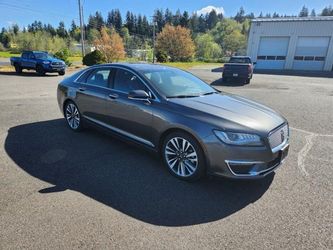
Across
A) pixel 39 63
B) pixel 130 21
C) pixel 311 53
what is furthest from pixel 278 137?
pixel 130 21

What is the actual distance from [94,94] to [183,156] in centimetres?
234

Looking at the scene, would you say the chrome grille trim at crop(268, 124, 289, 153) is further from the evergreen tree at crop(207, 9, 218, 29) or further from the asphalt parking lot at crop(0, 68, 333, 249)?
the evergreen tree at crop(207, 9, 218, 29)

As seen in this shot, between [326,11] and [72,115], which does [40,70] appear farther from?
[326,11]

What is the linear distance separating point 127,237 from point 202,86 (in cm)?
303

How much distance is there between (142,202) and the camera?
3059 millimetres

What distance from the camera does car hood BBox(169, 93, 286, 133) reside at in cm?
317

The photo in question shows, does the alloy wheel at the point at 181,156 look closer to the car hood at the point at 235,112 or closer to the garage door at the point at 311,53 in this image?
the car hood at the point at 235,112

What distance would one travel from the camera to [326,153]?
4645 millimetres

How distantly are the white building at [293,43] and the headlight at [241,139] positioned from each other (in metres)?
33.5

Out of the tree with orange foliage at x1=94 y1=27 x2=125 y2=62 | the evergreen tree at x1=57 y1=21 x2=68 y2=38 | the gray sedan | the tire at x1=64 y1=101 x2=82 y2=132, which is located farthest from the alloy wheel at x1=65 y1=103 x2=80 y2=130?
the evergreen tree at x1=57 y1=21 x2=68 y2=38

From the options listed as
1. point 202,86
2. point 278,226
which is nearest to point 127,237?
point 278,226

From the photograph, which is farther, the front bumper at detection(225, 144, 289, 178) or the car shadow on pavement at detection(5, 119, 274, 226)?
the front bumper at detection(225, 144, 289, 178)

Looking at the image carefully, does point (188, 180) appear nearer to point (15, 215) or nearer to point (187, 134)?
point (187, 134)

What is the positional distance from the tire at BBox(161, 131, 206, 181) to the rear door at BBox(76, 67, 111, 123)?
5.41 ft
